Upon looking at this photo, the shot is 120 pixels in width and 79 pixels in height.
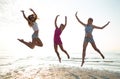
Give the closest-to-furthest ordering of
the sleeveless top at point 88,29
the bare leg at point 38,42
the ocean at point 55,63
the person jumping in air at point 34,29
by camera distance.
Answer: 1. the person jumping in air at point 34,29
2. the bare leg at point 38,42
3. the sleeveless top at point 88,29
4. the ocean at point 55,63

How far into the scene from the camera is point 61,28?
12016 millimetres

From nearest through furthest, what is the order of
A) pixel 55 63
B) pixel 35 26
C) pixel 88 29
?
pixel 35 26
pixel 88 29
pixel 55 63

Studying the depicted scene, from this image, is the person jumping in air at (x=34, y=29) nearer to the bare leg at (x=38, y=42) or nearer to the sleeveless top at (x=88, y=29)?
the bare leg at (x=38, y=42)

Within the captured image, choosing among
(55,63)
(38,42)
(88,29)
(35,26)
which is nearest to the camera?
(35,26)

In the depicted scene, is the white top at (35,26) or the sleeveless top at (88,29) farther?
the sleeveless top at (88,29)

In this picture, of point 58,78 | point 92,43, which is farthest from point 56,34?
point 58,78

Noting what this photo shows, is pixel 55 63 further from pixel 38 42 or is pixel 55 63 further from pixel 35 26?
pixel 35 26

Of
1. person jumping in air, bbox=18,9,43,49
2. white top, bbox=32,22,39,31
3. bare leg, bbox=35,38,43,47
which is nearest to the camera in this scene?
person jumping in air, bbox=18,9,43,49

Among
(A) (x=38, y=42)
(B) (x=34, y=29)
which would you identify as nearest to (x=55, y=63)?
(A) (x=38, y=42)

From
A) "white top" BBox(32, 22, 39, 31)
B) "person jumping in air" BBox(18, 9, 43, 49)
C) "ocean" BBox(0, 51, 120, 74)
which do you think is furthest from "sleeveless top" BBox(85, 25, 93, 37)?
"ocean" BBox(0, 51, 120, 74)

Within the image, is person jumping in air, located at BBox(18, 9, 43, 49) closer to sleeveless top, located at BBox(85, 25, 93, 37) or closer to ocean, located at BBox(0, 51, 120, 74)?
sleeveless top, located at BBox(85, 25, 93, 37)

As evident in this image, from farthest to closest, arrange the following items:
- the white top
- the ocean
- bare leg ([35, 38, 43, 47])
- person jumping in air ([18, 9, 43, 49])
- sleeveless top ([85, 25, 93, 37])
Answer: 1. the ocean
2. sleeveless top ([85, 25, 93, 37])
3. bare leg ([35, 38, 43, 47])
4. the white top
5. person jumping in air ([18, 9, 43, 49])

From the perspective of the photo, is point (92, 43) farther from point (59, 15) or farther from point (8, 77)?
point (8, 77)

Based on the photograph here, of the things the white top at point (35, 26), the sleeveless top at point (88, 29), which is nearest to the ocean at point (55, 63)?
the white top at point (35, 26)
